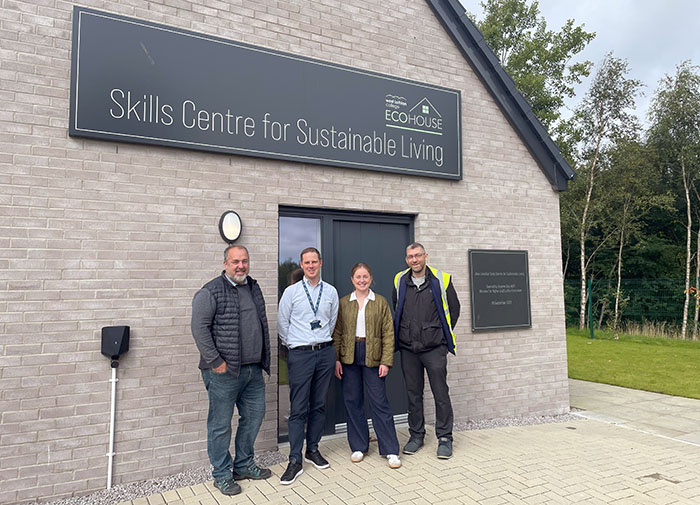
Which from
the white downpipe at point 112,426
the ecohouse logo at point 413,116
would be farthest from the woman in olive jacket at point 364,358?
the ecohouse logo at point 413,116

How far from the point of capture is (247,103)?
4.81m

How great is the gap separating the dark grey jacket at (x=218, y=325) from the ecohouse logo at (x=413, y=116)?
295cm

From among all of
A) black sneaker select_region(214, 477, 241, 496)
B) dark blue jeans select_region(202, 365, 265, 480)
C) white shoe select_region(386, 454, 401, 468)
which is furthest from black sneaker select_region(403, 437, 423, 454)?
black sneaker select_region(214, 477, 241, 496)

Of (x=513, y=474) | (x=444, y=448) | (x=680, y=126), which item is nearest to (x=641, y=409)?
(x=513, y=474)

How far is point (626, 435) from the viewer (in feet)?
18.2

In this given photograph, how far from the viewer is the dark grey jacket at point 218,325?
373 cm

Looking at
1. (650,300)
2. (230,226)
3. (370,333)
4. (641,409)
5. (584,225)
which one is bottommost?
(641,409)

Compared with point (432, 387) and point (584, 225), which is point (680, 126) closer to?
point (584, 225)

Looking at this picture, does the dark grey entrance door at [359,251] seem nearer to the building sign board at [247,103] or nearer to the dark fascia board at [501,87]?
the building sign board at [247,103]

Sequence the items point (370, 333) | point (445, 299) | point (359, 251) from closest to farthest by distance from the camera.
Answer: point (370, 333), point (445, 299), point (359, 251)

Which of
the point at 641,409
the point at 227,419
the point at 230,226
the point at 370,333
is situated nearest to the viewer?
the point at 227,419

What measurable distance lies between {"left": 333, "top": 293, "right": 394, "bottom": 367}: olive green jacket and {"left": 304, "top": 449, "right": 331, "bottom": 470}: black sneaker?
871 millimetres

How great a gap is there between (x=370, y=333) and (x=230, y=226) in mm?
1695

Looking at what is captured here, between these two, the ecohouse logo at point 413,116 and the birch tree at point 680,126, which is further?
the birch tree at point 680,126
